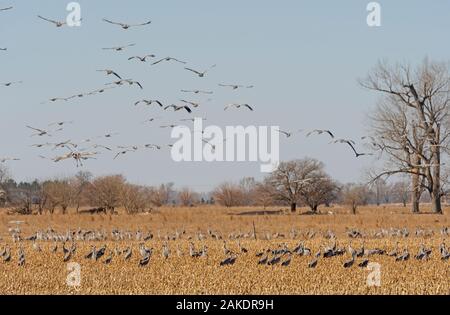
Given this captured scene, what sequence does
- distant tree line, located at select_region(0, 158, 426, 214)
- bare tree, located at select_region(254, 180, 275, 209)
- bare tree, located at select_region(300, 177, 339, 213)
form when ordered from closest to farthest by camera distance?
distant tree line, located at select_region(0, 158, 426, 214) < bare tree, located at select_region(300, 177, 339, 213) < bare tree, located at select_region(254, 180, 275, 209)

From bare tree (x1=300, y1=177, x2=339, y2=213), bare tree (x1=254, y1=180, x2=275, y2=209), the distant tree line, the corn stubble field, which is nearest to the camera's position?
the corn stubble field

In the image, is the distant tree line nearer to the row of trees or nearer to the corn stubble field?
the row of trees

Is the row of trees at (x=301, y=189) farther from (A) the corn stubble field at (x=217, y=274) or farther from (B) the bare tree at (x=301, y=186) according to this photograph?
(A) the corn stubble field at (x=217, y=274)

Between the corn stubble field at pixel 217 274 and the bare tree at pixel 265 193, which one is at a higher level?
the bare tree at pixel 265 193

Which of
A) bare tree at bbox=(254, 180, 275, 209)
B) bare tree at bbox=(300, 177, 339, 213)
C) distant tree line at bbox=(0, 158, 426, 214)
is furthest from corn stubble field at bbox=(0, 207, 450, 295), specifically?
bare tree at bbox=(254, 180, 275, 209)

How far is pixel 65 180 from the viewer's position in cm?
7288

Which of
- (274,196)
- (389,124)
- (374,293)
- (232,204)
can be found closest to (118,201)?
(274,196)

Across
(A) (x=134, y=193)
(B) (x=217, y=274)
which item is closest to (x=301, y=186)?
(A) (x=134, y=193)

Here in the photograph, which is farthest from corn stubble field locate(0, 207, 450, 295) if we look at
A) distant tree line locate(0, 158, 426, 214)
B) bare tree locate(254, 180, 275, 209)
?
bare tree locate(254, 180, 275, 209)

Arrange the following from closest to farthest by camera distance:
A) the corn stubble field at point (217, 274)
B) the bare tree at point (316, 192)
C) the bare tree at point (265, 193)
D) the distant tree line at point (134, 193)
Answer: the corn stubble field at point (217, 274), the distant tree line at point (134, 193), the bare tree at point (316, 192), the bare tree at point (265, 193)

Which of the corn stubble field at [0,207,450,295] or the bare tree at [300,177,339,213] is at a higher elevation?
the bare tree at [300,177,339,213]

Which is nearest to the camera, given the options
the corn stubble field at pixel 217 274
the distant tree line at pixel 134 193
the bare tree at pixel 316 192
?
the corn stubble field at pixel 217 274

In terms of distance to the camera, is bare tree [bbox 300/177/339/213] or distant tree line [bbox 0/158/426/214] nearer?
distant tree line [bbox 0/158/426/214]

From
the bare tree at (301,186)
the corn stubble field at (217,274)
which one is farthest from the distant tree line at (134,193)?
the corn stubble field at (217,274)
